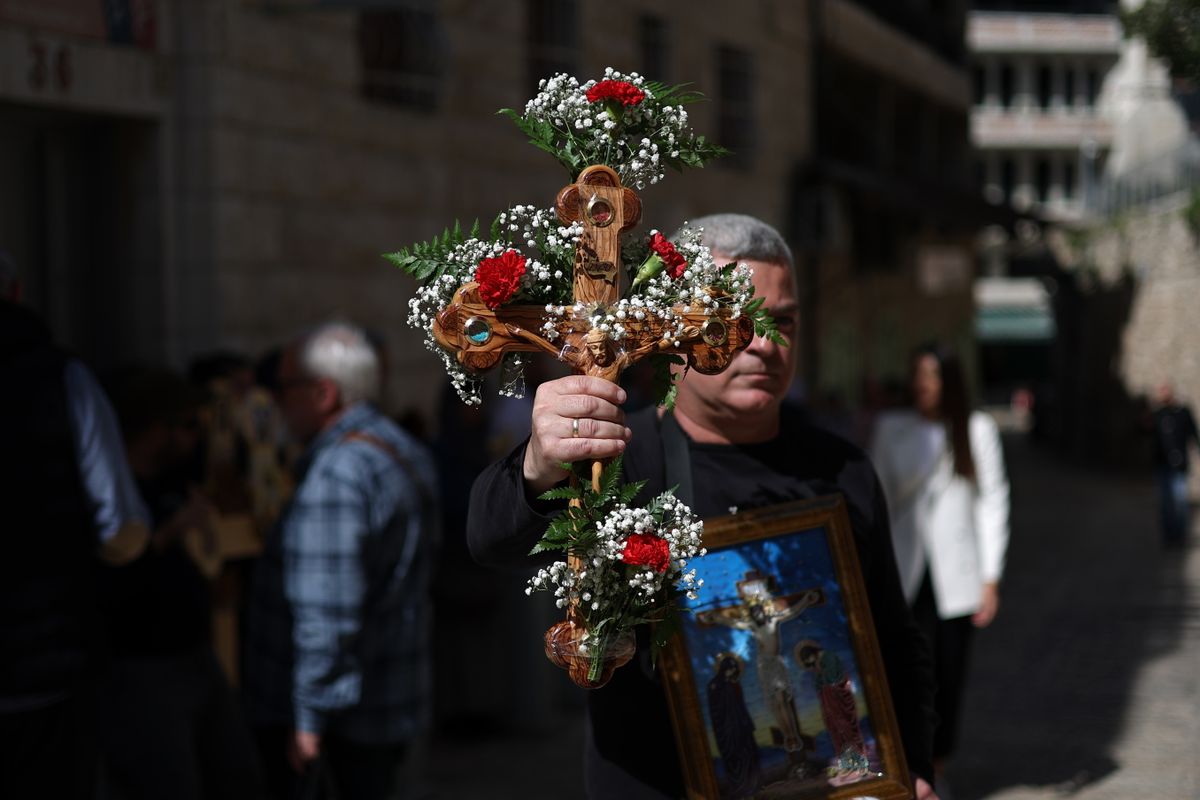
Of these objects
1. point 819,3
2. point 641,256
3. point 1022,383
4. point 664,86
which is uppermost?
point 819,3

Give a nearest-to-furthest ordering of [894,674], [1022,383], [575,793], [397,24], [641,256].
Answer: [641,256] < [894,674] < [575,793] < [397,24] < [1022,383]

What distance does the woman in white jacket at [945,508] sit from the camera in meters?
6.34

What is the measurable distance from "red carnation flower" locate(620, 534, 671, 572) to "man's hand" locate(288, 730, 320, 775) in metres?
2.58

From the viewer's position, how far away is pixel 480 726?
8.23 meters

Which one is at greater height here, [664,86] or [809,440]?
[664,86]

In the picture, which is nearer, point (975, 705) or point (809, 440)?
point (809, 440)

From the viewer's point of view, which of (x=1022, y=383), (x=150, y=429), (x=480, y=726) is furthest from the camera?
(x=1022, y=383)

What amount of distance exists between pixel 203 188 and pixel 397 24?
2.56 meters

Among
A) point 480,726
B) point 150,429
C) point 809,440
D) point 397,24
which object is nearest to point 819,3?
point 397,24

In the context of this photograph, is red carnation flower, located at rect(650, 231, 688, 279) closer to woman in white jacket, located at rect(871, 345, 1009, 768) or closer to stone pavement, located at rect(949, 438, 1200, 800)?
woman in white jacket, located at rect(871, 345, 1009, 768)

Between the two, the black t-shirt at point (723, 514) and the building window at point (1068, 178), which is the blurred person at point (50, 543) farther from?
the building window at point (1068, 178)

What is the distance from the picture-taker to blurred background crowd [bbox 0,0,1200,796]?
6.00 meters

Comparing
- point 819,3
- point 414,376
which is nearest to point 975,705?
point 414,376

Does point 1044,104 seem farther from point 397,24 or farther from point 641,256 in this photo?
point 641,256
